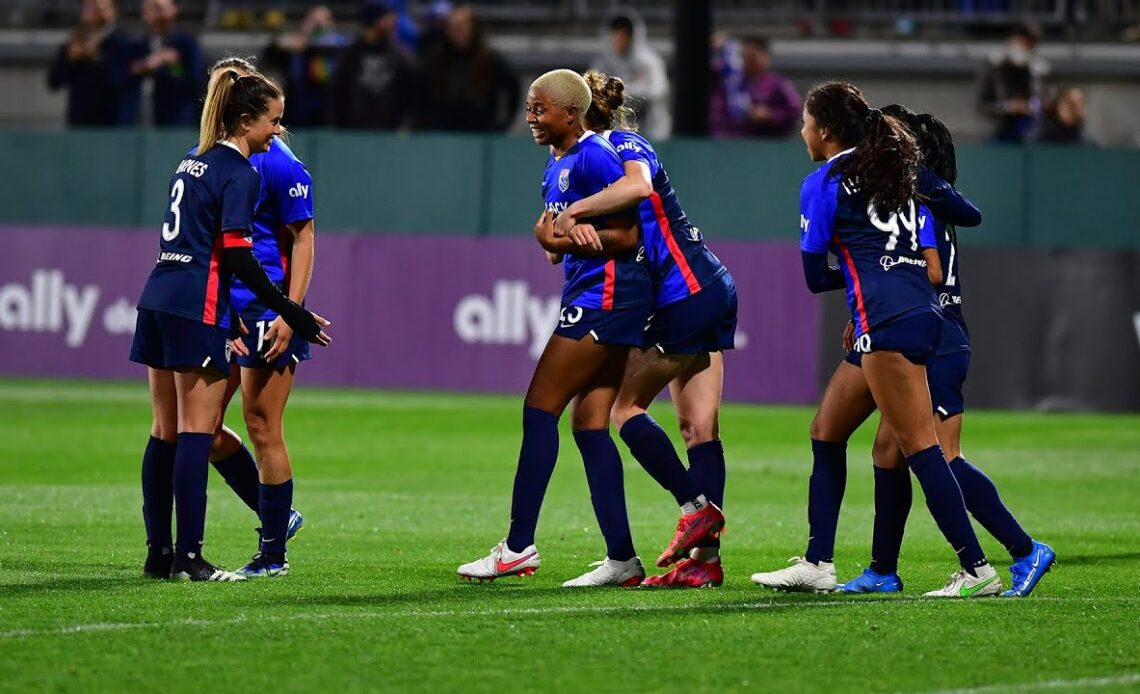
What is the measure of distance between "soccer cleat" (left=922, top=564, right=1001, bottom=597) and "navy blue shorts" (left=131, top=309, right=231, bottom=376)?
2.93m

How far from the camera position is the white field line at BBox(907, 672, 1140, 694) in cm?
560

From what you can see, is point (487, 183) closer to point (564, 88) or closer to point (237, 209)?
point (564, 88)

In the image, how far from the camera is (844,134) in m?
7.39

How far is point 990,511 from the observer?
24.6 ft

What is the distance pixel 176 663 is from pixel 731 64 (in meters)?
16.0

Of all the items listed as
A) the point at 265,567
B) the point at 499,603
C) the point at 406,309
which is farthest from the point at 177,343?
the point at 406,309

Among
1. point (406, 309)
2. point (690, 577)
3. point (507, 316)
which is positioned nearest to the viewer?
point (690, 577)

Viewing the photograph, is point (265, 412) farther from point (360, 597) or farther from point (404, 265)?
point (404, 265)

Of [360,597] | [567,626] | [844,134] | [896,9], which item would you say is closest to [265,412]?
[360,597]

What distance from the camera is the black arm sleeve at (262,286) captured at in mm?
7465

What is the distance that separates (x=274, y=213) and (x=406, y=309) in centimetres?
1167

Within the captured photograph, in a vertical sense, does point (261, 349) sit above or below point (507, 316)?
above

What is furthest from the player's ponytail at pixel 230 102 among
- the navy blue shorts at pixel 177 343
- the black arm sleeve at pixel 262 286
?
the navy blue shorts at pixel 177 343

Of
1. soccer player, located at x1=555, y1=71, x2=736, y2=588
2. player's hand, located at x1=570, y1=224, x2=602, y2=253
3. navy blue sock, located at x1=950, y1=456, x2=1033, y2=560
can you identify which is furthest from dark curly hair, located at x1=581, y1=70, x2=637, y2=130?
navy blue sock, located at x1=950, y1=456, x2=1033, y2=560
